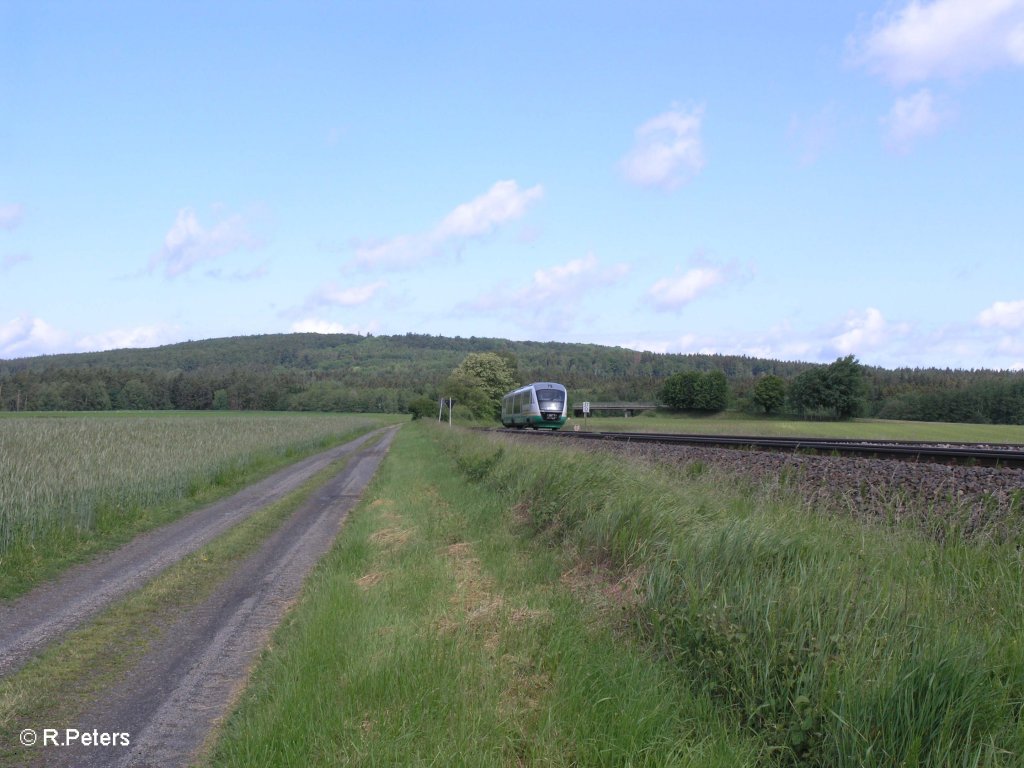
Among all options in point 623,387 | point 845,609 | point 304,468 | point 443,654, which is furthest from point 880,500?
point 623,387

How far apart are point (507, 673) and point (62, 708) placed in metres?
3.31

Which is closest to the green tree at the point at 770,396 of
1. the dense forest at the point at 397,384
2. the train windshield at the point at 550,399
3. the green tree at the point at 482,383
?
the dense forest at the point at 397,384

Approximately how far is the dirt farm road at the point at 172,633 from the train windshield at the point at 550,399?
32.5 metres

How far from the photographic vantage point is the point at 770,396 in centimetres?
8788

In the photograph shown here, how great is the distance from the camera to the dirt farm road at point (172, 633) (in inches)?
186

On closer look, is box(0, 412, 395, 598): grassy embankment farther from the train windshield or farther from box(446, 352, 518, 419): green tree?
box(446, 352, 518, 419): green tree

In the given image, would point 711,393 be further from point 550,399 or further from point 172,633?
point 172,633

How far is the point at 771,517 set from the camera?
750cm

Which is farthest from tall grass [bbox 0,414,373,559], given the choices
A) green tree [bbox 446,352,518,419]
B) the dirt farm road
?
green tree [bbox 446,352,518,419]

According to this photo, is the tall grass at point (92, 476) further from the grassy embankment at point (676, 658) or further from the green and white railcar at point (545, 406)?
the green and white railcar at point (545, 406)

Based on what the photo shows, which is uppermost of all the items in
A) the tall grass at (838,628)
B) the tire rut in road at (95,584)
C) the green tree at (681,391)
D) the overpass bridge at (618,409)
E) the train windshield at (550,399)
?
the green tree at (681,391)

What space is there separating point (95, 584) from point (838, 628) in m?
8.83

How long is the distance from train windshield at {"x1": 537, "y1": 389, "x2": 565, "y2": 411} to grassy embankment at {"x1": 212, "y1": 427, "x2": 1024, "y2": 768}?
38075 millimetres

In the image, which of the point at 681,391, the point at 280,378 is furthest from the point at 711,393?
the point at 280,378
